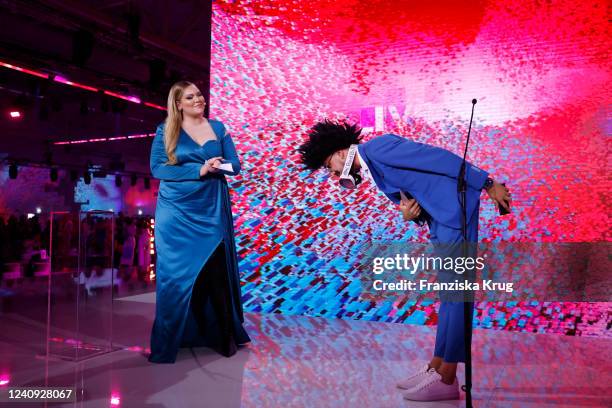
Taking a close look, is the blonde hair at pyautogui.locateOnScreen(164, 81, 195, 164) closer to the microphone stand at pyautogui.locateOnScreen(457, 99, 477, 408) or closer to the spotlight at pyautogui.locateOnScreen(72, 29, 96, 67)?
the microphone stand at pyautogui.locateOnScreen(457, 99, 477, 408)

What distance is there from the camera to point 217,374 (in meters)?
2.42

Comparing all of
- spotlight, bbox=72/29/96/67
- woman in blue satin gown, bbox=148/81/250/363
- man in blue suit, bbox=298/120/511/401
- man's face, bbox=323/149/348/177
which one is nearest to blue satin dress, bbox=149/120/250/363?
woman in blue satin gown, bbox=148/81/250/363

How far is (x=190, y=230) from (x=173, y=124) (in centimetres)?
60

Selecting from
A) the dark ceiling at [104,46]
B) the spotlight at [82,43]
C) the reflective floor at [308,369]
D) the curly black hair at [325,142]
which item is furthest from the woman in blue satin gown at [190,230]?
the spotlight at [82,43]

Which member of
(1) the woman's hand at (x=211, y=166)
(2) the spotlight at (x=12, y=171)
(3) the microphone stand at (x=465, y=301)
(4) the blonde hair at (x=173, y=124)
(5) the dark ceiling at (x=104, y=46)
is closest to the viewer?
(3) the microphone stand at (x=465, y=301)

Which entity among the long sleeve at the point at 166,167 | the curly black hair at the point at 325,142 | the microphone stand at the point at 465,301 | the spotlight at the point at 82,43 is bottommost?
the microphone stand at the point at 465,301

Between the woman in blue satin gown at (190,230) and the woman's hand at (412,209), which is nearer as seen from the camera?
the woman's hand at (412,209)

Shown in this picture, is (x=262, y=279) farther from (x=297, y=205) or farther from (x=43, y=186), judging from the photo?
(x=43, y=186)

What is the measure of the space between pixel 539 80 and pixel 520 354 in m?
1.87

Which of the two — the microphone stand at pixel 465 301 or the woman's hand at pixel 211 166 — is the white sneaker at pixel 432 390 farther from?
the woman's hand at pixel 211 166

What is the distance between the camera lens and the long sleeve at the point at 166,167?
272 centimetres

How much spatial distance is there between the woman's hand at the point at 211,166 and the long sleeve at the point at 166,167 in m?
0.05

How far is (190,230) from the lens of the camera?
108 inches

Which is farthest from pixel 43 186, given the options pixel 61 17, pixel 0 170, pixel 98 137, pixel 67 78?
pixel 61 17
